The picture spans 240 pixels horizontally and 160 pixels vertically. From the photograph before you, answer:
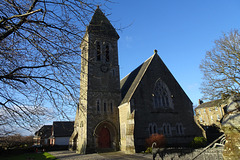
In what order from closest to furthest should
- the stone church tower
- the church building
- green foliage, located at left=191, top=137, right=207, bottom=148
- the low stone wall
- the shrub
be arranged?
the low stone wall → the shrub → green foliage, located at left=191, top=137, right=207, bottom=148 → the church building → the stone church tower

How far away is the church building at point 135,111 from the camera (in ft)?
63.8

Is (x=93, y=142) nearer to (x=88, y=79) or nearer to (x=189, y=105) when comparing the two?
(x=88, y=79)

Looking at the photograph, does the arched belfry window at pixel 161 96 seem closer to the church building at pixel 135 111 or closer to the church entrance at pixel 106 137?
the church building at pixel 135 111

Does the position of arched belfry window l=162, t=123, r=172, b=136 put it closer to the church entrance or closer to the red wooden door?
the church entrance

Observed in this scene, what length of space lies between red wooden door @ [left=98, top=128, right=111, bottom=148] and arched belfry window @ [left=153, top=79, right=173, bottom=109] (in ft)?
23.1

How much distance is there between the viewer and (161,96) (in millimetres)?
22031

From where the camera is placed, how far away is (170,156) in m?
10.2

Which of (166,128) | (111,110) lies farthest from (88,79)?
(166,128)

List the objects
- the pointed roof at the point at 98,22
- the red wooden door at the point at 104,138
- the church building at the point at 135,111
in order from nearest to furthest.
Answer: the pointed roof at the point at 98,22 < the church building at the point at 135,111 < the red wooden door at the point at 104,138

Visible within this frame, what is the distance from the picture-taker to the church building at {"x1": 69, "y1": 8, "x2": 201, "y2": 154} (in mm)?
19453

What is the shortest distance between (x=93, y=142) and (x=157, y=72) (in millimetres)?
12022

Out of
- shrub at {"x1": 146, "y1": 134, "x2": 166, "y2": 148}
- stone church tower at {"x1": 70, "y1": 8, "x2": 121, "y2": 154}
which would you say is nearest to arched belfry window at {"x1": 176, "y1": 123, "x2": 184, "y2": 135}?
shrub at {"x1": 146, "y1": 134, "x2": 166, "y2": 148}

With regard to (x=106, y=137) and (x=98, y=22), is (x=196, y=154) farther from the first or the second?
(x=106, y=137)

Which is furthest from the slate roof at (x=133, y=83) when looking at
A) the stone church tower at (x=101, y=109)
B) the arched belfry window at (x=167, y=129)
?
the arched belfry window at (x=167, y=129)
